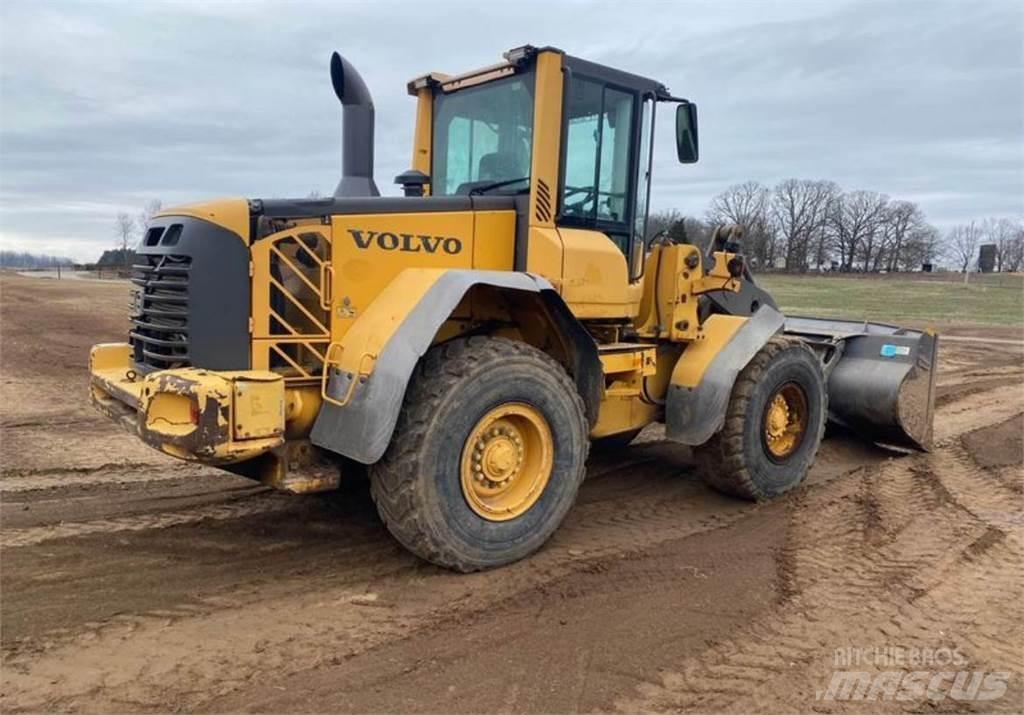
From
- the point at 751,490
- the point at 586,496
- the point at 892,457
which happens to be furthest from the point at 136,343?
the point at 892,457

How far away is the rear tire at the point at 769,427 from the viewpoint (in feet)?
19.0

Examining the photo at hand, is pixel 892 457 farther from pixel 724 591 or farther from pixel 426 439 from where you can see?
pixel 426 439

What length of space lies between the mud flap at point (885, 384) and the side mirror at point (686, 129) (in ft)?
10.1

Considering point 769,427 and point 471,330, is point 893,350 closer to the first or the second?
point 769,427

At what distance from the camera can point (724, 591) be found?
4.23m

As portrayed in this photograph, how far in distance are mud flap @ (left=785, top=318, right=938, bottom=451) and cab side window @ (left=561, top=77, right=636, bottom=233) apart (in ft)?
10.8

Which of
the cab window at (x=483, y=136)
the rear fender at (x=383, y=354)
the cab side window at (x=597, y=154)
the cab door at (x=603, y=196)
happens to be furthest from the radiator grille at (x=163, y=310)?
the cab side window at (x=597, y=154)

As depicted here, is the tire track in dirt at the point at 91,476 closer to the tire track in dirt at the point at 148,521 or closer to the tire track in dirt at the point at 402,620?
the tire track in dirt at the point at 148,521

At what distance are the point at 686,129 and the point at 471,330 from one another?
89.4 inches

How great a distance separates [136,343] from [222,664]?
6.75 ft

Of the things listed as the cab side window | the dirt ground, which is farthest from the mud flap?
the cab side window

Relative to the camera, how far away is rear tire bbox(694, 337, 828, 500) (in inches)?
228

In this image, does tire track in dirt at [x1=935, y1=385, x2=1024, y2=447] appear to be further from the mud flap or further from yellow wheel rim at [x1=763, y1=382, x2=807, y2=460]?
yellow wheel rim at [x1=763, y1=382, x2=807, y2=460]

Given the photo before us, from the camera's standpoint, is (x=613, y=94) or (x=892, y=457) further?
(x=892, y=457)
